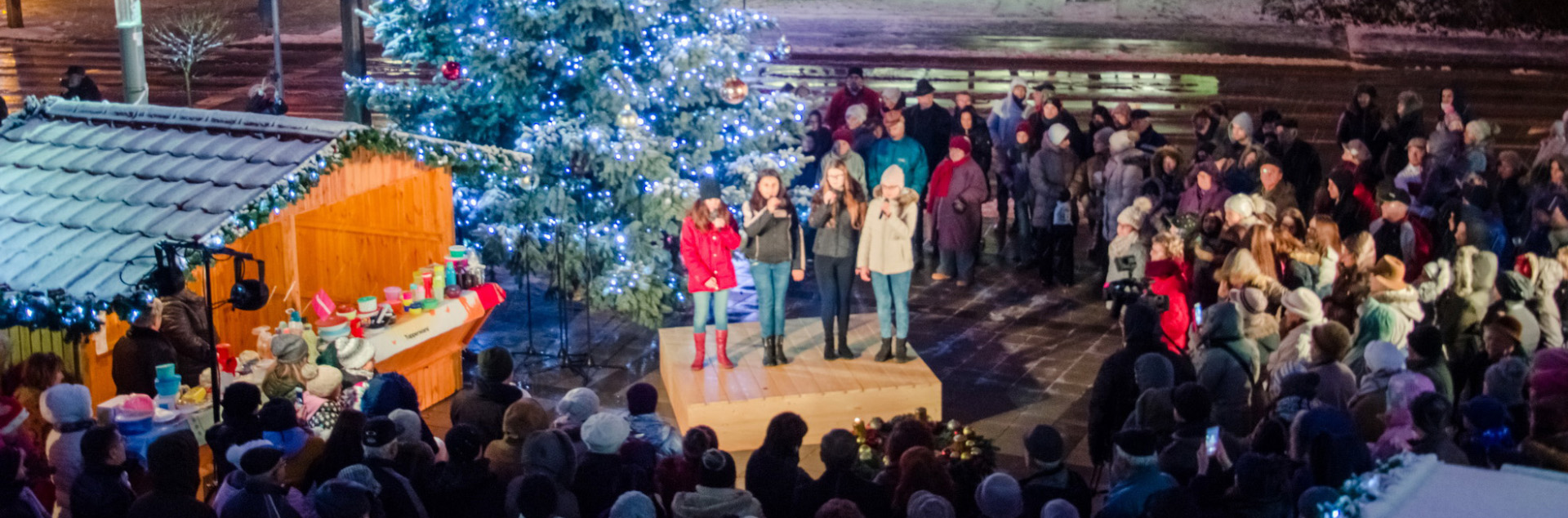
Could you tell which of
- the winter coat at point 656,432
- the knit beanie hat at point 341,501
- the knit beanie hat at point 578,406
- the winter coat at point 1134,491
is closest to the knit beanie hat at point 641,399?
the winter coat at point 656,432

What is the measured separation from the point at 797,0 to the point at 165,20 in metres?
14.5

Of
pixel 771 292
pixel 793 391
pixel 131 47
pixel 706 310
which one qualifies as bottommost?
pixel 793 391

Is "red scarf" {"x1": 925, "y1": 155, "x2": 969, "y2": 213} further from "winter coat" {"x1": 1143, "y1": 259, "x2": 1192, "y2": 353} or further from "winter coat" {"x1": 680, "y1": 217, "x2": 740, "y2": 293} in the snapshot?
"winter coat" {"x1": 680, "y1": 217, "x2": 740, "y2": 293}

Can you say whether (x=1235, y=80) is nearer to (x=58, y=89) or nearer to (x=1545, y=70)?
(x=1545, y=70)

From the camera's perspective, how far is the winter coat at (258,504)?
4863mm

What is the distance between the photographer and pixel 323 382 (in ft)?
22.6

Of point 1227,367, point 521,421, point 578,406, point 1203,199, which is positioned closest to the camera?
point 521,421

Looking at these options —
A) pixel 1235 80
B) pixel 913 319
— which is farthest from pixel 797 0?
pixel 913 319

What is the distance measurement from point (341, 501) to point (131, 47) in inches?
409

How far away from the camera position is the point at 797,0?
107ft

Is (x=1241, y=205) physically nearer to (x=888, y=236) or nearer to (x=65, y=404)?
(x=888, y=236)

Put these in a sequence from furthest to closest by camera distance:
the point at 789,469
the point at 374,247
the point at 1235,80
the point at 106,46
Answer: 1. the point at 106,46
2. the point at 1235,80
3. the point at 374,247
4. the point at 789,469

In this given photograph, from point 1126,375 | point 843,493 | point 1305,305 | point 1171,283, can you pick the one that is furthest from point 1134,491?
point 1171,283

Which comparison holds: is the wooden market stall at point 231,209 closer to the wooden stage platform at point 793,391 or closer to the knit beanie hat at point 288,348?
the knit beanie hat at point 288,348
